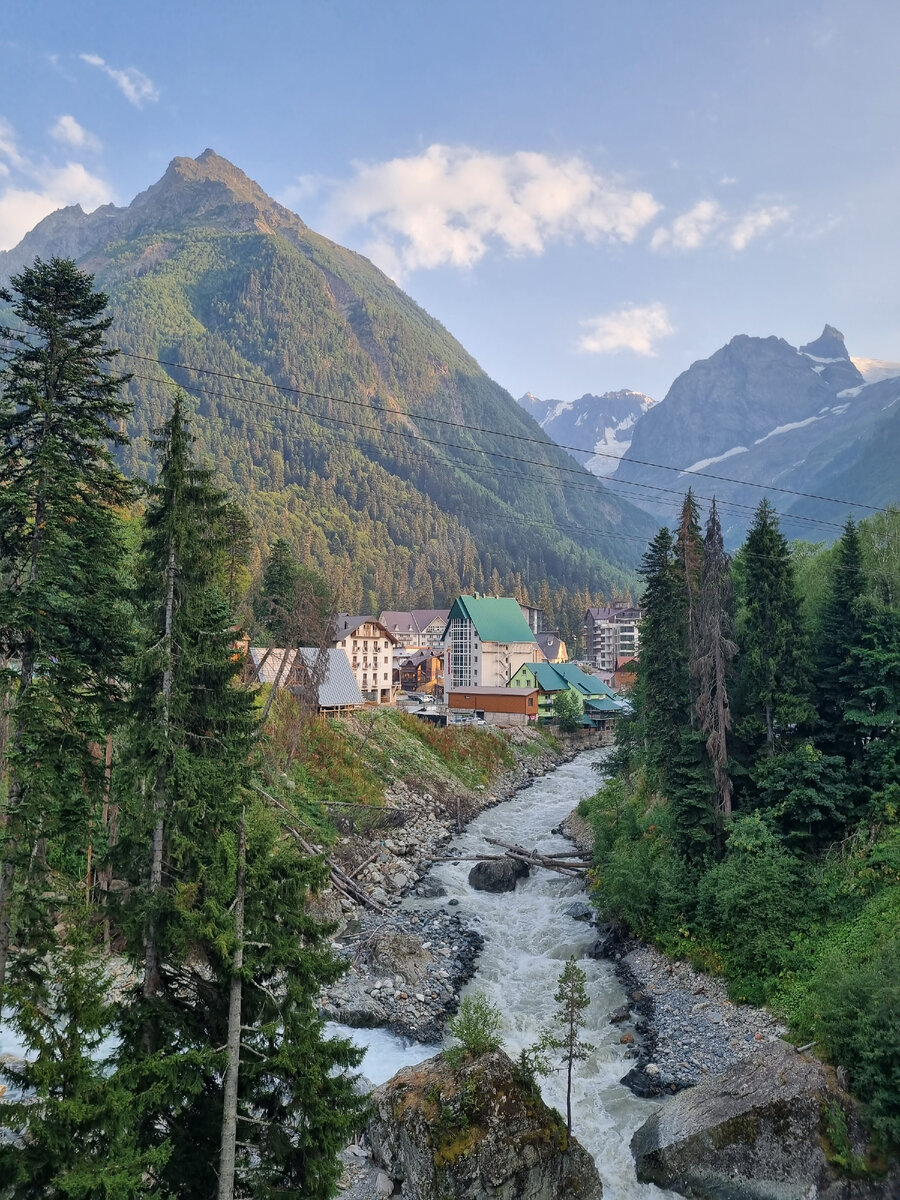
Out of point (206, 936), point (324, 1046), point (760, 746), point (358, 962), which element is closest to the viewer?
point (206, 936)

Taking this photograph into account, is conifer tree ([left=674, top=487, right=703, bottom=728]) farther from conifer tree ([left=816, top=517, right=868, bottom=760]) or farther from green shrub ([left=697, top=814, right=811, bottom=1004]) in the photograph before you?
green shrub ([left=697, top=814, right=811, bottom=1004])

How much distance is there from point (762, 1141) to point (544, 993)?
399 inches

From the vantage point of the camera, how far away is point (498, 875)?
108 ft

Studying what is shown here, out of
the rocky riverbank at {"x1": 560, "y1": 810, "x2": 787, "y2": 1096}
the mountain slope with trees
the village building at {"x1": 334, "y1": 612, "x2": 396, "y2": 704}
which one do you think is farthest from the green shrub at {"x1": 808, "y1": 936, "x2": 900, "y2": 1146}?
the village building at {"x1": 334, "y1": 612, "x2": 396, "y2": 704}

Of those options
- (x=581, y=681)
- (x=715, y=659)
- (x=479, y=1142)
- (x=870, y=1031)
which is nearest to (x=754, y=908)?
(x=870, y=1031)

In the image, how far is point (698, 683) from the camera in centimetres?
2738

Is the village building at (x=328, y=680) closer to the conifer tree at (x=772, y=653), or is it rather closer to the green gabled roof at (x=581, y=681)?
the conifer tree at (x=772, y=653)

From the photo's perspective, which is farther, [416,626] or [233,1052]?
[416,626]

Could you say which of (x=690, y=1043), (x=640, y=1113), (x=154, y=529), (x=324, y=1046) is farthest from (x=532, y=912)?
(x=154, y=529)

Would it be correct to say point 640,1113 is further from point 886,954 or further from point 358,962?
point 358,962

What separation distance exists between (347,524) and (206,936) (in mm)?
182862

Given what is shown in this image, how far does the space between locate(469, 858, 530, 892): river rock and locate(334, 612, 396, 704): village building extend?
4526 cm

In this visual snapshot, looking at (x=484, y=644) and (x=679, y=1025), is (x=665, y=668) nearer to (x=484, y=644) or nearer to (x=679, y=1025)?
(x=679, y=1025)

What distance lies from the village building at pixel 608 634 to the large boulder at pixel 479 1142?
135599 mm
